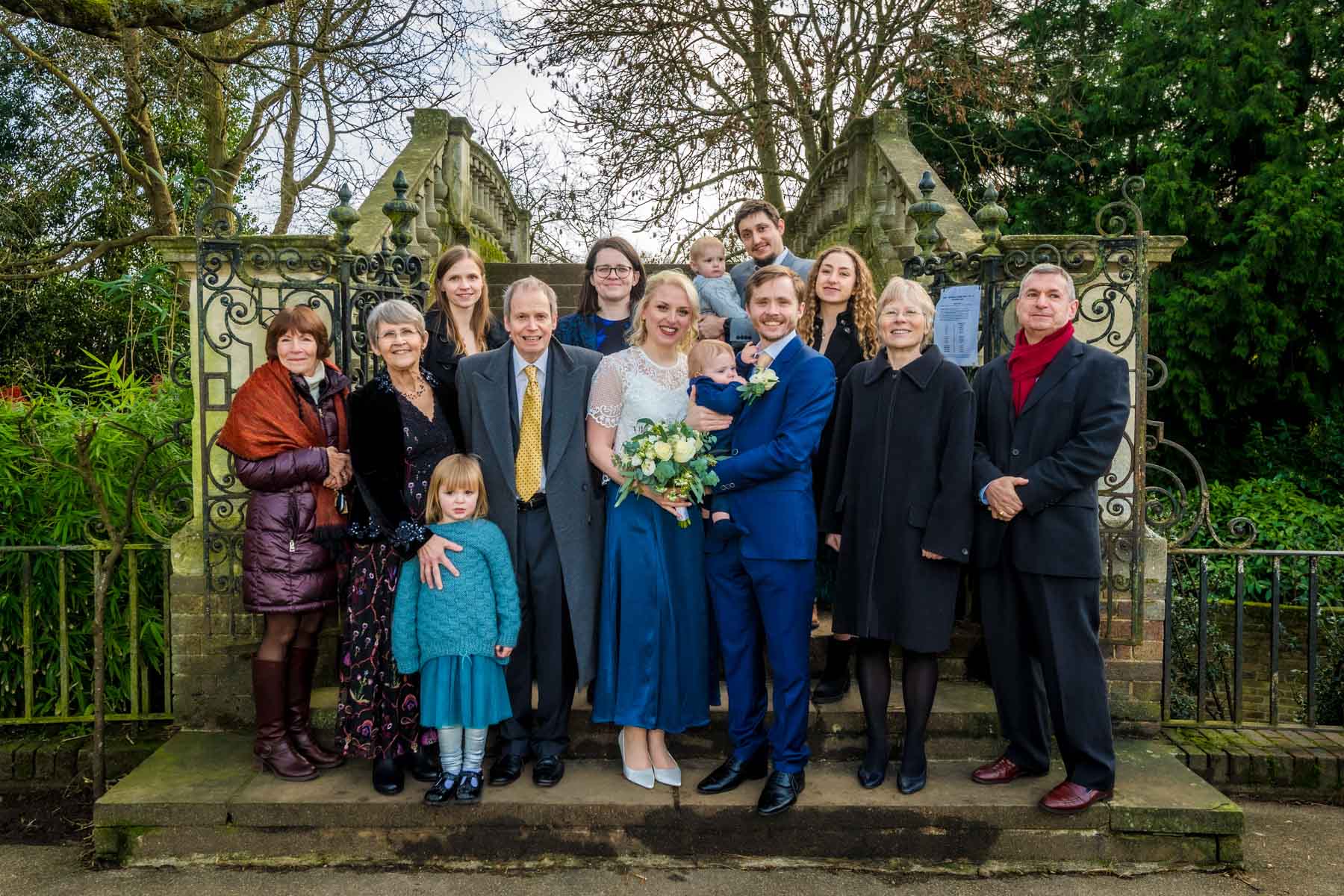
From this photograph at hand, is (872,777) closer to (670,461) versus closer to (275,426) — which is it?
(670,461)

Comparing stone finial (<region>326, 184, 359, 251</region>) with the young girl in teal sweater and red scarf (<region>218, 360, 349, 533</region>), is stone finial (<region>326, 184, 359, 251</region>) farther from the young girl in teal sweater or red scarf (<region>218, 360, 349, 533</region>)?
the young girl in teal sweater

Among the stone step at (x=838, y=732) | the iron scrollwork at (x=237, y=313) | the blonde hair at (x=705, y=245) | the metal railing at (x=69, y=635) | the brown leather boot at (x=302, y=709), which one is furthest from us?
the blonde hair at (x=705, y=245)

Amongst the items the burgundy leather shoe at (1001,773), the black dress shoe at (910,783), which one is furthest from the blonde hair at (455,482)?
the burgundy leather shoe at (1001,773)

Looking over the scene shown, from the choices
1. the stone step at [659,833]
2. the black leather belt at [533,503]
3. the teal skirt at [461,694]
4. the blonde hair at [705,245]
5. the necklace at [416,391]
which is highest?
the blonde hair at [705,245]

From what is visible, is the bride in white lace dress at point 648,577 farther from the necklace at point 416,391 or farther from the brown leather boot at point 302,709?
the brown leather boot at point 302,709

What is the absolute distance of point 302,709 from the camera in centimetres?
401

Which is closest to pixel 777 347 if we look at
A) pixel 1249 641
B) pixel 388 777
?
pixel 388 777

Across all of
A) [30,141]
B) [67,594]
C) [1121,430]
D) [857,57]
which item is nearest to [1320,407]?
[857,57]

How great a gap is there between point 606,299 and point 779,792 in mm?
2319

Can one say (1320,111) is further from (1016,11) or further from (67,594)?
(67,594)

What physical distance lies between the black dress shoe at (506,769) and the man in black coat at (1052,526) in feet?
6.14

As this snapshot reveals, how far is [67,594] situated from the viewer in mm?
4934

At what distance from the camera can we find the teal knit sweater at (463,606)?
3.58 meters

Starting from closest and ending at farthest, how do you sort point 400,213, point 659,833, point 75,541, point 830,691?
point 659,833
point 830,691
point 400,213
point 75,541
